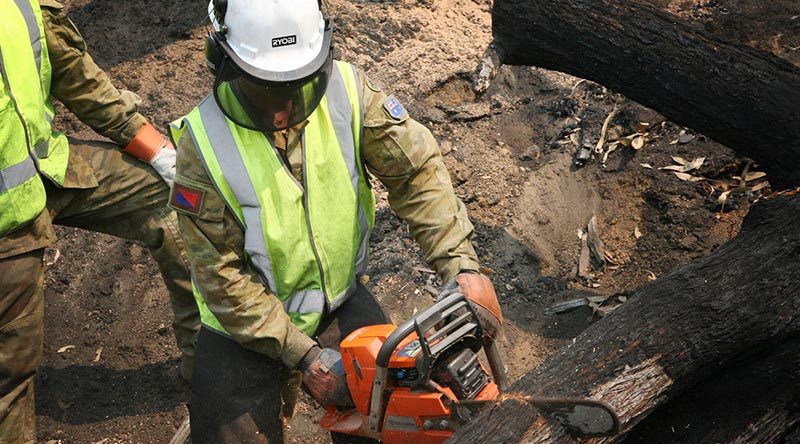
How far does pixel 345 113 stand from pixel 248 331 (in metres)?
0.93

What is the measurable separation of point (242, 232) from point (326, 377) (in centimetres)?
65

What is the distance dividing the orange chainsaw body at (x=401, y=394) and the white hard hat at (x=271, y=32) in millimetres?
1055

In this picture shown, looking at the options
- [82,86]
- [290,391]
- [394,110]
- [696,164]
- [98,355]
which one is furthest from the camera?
[696,164]

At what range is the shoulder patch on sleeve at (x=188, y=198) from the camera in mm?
3354

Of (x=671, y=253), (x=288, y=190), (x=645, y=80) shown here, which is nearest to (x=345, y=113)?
(x=288, y=190)

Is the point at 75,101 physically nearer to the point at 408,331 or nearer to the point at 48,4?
the point at 48,4

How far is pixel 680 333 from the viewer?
3543 millimetres

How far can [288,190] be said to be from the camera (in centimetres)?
341

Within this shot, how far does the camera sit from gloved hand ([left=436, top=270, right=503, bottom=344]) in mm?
3242

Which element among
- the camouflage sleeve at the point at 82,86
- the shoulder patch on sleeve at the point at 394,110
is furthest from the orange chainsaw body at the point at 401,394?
the camouflage sleeve at the point at 82,86

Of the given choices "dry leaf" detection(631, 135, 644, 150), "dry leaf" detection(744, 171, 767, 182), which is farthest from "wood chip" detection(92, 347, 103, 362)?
"dry leaf" detection(744, 171, 767, 182)

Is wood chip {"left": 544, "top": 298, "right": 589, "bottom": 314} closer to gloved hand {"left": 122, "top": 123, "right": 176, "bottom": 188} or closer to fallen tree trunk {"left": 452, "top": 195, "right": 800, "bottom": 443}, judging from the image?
fallen tree trunk {"left": 452, "top": 195, "right": 800, "bottom": 443}

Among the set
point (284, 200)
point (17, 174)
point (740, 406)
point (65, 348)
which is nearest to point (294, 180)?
point (284, 200)

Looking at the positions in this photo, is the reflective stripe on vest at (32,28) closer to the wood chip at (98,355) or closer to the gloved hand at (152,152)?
the gloved hand at (152,152)
